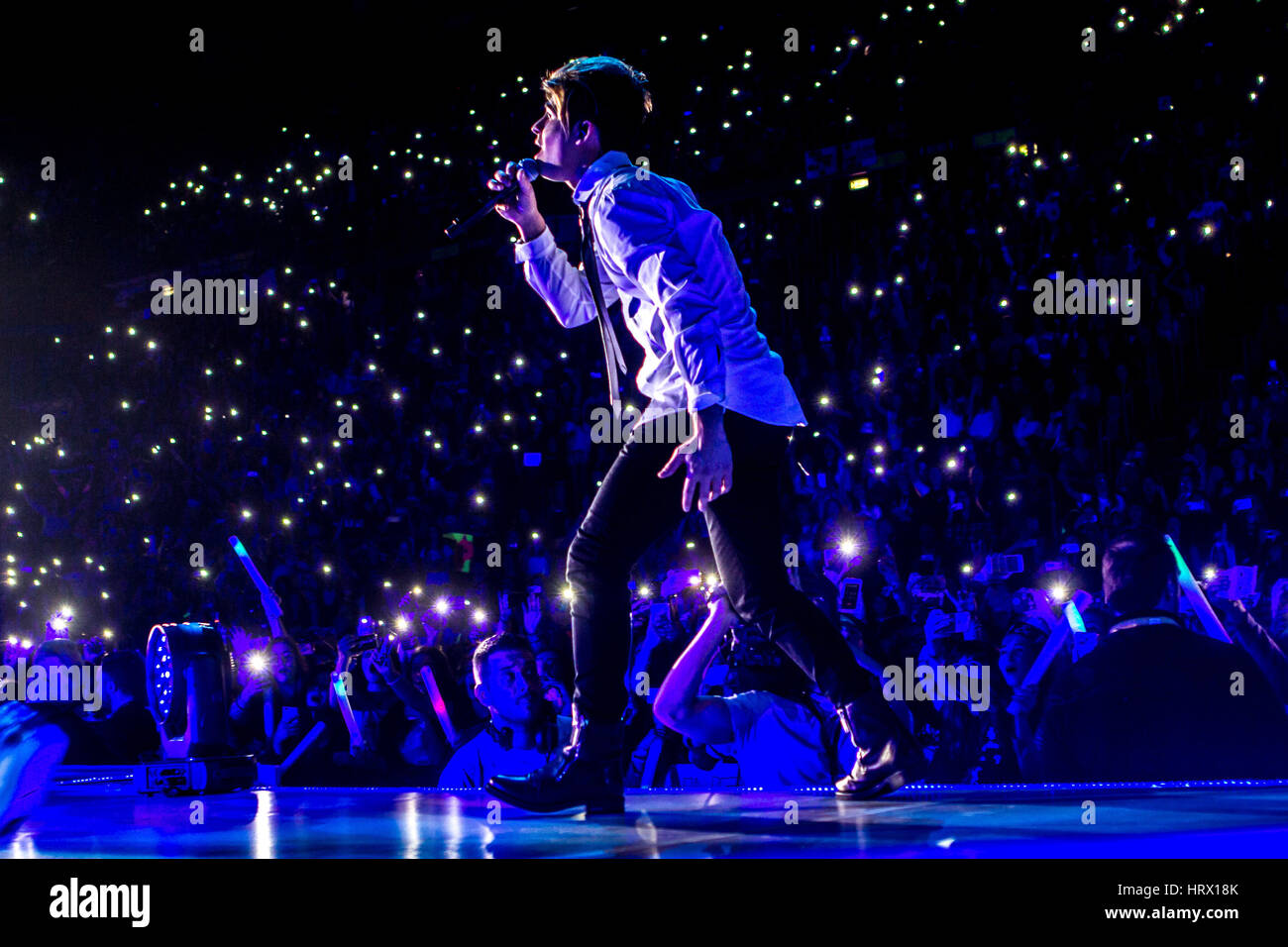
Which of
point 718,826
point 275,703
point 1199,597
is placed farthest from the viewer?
point 275,703

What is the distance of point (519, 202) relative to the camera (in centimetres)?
247

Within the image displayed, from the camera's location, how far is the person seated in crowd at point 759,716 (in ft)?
7.99

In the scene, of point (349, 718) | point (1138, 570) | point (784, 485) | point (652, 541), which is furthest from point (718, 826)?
point (784, 485)

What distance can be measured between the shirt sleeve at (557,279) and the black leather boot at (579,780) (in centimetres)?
89

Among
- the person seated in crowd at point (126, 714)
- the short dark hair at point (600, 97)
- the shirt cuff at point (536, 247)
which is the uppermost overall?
the short dark hair at point (600, 97)

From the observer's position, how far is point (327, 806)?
2.47 m

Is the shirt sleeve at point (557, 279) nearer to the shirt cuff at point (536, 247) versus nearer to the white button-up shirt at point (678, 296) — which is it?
the shirt cuff at point (536, 247)

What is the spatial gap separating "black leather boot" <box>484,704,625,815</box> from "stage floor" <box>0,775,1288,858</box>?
A: 3 cm

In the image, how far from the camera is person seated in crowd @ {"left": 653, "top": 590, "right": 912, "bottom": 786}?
2.44m

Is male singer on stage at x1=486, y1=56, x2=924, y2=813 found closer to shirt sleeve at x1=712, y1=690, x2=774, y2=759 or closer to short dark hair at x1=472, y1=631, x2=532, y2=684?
shirt sleeve at x1=712, y1=690, x2=774, y2=759

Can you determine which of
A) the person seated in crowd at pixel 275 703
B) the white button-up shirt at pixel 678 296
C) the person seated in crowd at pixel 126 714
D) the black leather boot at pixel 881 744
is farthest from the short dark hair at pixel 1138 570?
the person seated in crowd at pixel 126 714

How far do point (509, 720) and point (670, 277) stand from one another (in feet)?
5.22

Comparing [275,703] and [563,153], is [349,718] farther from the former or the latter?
[563,153]

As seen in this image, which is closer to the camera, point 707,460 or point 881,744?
point 707,460
